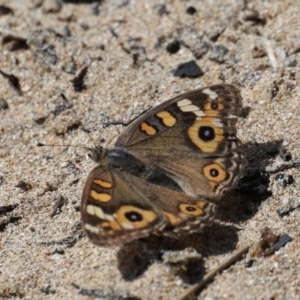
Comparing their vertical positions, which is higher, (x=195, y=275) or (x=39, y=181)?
(x=39, y=181)

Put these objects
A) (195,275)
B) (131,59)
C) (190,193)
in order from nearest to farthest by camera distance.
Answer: (195,275) → (190,193) → (131,59)

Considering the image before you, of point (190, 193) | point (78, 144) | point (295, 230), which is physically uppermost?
point (78, 144)

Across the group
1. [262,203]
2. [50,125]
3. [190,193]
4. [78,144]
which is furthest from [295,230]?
[50,125]

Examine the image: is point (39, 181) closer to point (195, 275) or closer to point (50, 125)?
point (50, 125)

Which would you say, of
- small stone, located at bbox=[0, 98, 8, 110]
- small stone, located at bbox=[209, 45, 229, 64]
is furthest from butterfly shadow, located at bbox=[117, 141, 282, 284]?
small stone, located at bbox=[0, 98, 8, 110]

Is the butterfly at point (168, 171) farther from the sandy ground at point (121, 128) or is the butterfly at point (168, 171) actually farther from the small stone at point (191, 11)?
the small stone at point (191, 11)

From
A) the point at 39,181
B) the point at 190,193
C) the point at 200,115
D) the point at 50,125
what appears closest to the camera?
the point at 190,193

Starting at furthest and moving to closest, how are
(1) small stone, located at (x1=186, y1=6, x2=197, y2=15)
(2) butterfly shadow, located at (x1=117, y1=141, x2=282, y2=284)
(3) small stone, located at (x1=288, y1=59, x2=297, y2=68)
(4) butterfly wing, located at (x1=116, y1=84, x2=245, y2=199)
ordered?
1. (1) small stone, located at (x1=186, y1=6, x2=197, y2=15)
2. (3) small stone, located at (x1=288, y1=59, x2=297, y2=68)
3. (4) butterfly wing, located at (x1=116, y1=84, x2=245, y2=199)
4. (2) butterfly shadow, located at (x1=117, y1=141, x2=282, y2=284)

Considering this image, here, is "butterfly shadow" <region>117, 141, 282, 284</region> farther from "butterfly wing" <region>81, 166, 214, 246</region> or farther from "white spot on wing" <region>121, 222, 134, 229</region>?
"white spot on wing" <region>121, 222, 134, 229</region>
